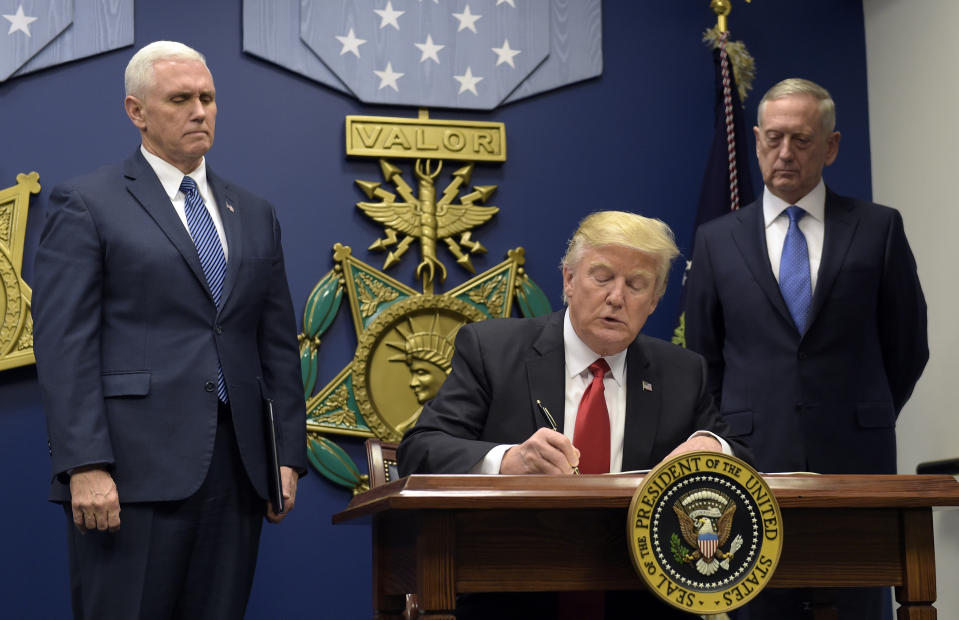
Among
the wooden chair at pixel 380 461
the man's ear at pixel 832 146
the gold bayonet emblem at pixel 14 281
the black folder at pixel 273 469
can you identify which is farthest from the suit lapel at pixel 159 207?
the man's ear at pixel 832 146

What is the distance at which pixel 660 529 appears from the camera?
187cm

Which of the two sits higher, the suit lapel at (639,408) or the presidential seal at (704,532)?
the suit lapel at (639,408)

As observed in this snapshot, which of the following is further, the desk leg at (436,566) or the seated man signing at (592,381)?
the seated man signing at (592,381)

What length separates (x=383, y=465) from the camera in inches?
114

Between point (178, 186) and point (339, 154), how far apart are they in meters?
1.62

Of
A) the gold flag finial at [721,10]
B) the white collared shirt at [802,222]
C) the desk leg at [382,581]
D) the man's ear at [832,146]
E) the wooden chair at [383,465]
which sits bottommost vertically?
the desk leg at [382,581]


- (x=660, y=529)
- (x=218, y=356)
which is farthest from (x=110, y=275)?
(x=660, y=529)

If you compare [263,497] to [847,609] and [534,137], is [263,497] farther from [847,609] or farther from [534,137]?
[534,137]

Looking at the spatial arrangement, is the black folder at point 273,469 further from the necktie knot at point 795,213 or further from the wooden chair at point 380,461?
the necktie knot at point 795,213

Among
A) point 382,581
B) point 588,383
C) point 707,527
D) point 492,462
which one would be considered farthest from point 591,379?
point 707,527

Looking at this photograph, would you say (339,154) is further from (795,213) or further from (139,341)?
(139,341)

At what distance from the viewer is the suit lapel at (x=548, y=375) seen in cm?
253

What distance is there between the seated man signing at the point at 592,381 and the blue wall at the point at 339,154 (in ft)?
6.52

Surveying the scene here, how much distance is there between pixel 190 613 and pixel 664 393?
1241 mm
